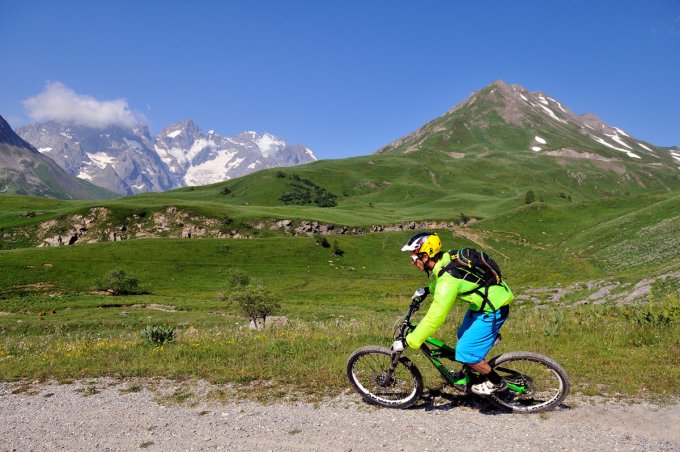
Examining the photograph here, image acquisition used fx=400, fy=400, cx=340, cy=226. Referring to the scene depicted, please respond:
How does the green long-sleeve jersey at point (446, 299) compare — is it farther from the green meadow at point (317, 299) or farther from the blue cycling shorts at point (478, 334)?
the green meadow at point (317, 299)

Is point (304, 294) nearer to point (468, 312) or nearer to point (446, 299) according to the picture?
point (468, 312)

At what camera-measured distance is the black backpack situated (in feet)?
26.9

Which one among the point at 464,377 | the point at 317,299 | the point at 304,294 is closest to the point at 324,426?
the point at 464,377

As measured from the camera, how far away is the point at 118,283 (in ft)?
226

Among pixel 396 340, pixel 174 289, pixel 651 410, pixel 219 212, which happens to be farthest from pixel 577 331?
pixel 219 212

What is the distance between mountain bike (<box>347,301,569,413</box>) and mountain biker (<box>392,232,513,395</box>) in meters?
0.29

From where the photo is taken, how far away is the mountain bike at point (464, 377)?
8.81m

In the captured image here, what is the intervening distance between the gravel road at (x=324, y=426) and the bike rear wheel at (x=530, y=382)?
32 centimetres

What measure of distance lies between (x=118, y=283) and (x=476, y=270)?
242 ft

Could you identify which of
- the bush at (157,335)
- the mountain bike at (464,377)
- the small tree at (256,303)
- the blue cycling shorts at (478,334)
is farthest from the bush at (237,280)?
the blue cycling shorts at (478,334)

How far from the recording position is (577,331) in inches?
575

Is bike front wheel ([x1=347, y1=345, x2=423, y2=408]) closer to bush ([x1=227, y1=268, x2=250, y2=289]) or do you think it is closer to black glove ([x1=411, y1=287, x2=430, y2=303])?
black glove ([x1=411, y1=287, x2=430, y2=303])

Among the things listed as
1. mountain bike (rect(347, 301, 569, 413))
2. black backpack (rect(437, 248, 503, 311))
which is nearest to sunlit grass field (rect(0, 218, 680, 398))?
mountain bike (rect(347, 301, 569, 413))

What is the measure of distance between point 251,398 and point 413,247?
18.3 feet
